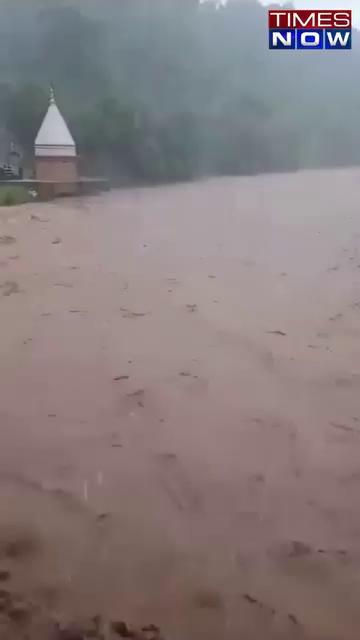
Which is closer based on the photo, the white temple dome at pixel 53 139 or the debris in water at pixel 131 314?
the debris in water at pixel 131 314

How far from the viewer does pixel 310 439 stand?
6.90ft

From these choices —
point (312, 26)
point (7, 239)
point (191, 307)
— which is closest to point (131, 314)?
point (191, 307)

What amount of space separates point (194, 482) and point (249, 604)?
50cm

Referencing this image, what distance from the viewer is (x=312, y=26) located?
145 inches

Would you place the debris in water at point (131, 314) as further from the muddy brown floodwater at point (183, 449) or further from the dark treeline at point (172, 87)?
the dark treeline at point (172, 87)

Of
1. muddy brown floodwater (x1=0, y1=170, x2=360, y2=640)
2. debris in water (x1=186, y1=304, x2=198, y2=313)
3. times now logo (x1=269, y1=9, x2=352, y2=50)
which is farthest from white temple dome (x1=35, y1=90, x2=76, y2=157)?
debris in water (x1=186, y1=304, x2=198, y2=313)

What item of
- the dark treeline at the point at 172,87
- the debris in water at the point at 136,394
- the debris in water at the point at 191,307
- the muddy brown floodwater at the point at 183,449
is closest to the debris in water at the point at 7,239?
the muddy brown floodwater at the point at 183,449

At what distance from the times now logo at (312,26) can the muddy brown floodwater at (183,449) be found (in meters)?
1.52

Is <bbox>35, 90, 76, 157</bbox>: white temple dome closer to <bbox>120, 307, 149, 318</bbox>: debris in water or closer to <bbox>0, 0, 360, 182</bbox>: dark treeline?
<bbox>0, 0, 360, 182</bbox>: dark treeline

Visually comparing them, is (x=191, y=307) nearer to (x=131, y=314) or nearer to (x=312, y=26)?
(x=131, y=314)

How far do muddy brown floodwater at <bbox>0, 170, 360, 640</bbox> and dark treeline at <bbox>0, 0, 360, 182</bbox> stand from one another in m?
9.35

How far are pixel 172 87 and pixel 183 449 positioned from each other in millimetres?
16955

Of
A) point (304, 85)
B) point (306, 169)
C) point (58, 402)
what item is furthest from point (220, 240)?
point (306, 169)

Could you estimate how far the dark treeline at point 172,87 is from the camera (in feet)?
45.9
